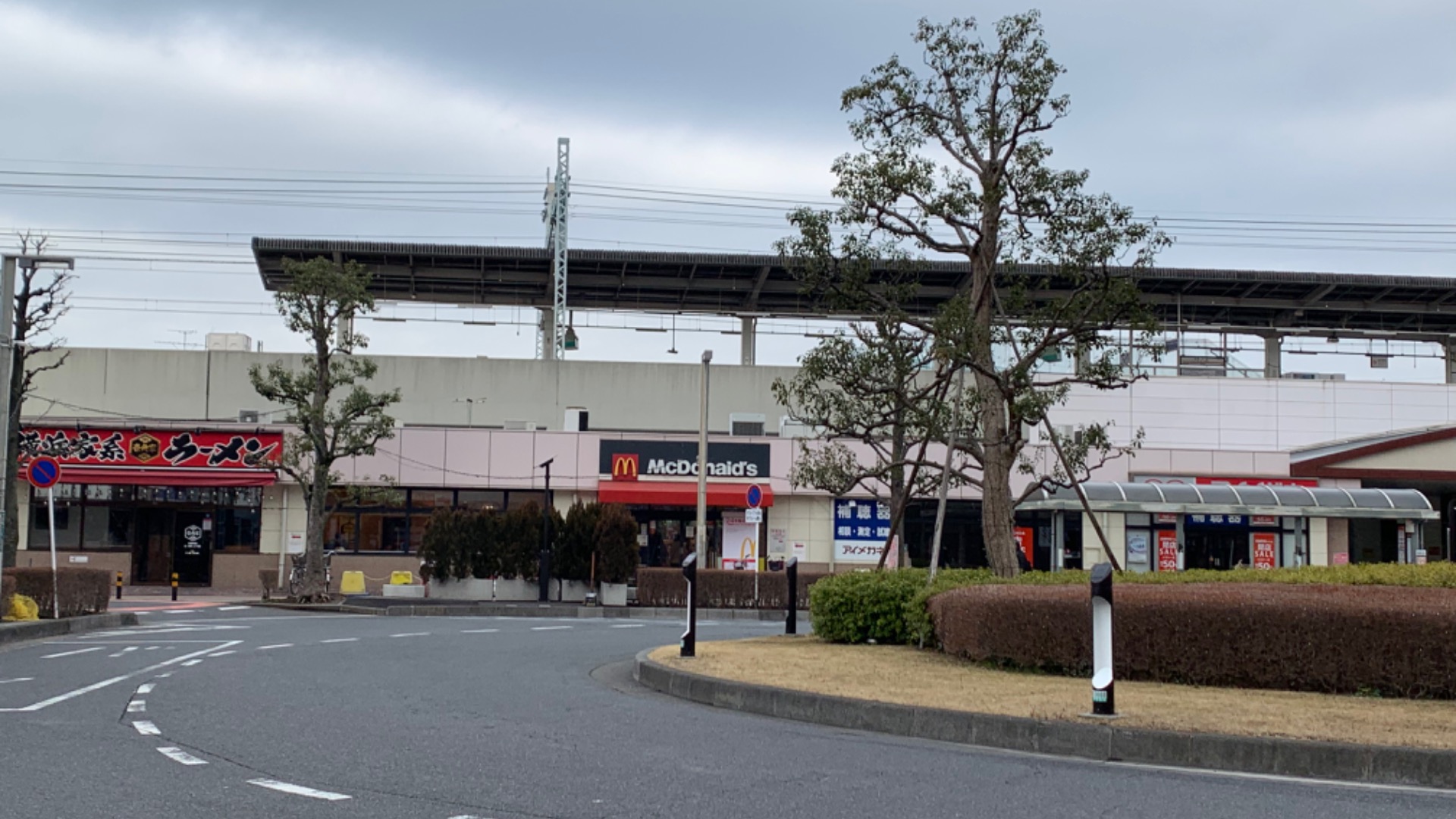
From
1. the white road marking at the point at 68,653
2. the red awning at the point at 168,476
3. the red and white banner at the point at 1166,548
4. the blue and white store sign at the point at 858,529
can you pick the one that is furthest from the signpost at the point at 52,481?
the red and white banner at the point at 1166,548

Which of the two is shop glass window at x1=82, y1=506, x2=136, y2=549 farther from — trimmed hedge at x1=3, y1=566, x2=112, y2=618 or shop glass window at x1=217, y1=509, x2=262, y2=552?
trimmed hedge at x1=3, y1=566, x2=112, y2=618

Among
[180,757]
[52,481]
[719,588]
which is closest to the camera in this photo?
[180,757]

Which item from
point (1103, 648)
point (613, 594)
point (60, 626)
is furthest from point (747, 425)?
point (1103, 648)

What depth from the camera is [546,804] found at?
6.81 meters

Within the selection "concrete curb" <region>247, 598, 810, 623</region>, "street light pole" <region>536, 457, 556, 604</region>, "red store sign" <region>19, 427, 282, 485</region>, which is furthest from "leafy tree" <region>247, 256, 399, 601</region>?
"red store sign" <region>19, 427, 282, 485</region>

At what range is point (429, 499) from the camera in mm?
38500

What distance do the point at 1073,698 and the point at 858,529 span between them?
90.8 feet

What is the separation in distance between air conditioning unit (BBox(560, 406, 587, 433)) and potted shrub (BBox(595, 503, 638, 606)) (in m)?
8.25

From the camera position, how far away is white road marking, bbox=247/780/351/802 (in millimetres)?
6973

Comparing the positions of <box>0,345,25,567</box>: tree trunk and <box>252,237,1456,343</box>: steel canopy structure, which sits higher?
<box>252,237,1456,343</box>: steel canopy structure

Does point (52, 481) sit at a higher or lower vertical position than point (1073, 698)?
higher

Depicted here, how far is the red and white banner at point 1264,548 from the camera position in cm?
3731

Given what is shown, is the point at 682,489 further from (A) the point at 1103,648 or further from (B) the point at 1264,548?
(A) the point at 1103,648

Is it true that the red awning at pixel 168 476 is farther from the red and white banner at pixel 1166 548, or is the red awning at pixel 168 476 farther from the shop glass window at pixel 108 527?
the red and white banner at pixel 1166 548
